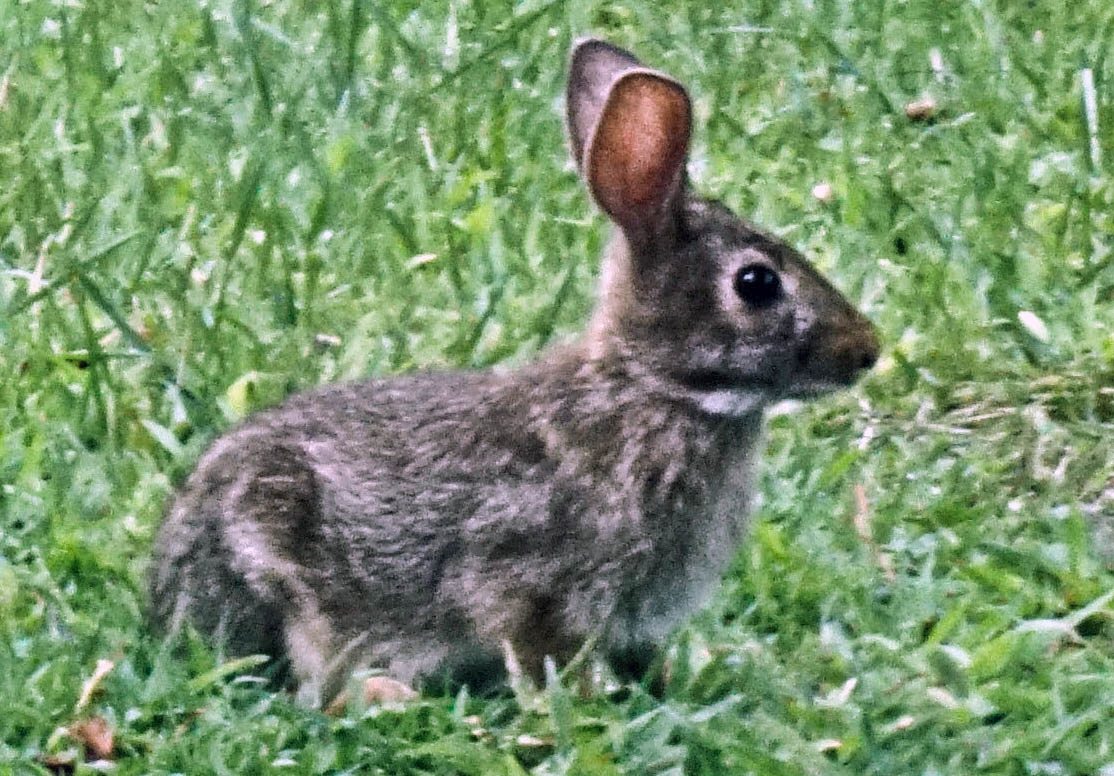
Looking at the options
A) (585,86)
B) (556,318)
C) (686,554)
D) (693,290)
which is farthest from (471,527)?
(556,318)

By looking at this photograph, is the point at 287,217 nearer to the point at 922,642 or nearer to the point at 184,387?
the point at 184,387

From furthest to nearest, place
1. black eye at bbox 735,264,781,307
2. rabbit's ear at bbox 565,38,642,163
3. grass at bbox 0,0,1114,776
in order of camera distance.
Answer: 1. rabbit's ear at bbox 565,38,642,163
2. black eye at bbox 735,264,781,307
3. grass at bbox 0,0,1114,776

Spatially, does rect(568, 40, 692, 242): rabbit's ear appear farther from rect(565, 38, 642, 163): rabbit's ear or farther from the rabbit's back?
the rabbit's back

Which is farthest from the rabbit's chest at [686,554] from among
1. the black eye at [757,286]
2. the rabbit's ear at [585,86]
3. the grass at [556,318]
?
the rabbit's ear at [585,86]

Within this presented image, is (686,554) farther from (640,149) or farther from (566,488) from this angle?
(640,149)

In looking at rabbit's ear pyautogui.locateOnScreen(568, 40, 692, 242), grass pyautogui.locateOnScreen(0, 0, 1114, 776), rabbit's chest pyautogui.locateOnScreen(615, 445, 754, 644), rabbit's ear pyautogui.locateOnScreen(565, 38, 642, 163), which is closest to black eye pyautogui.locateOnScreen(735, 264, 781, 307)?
rabbit's ear pyautogui.locateOnScreen(568, 40, 692, 242)

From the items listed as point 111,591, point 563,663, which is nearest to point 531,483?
point 563,663
